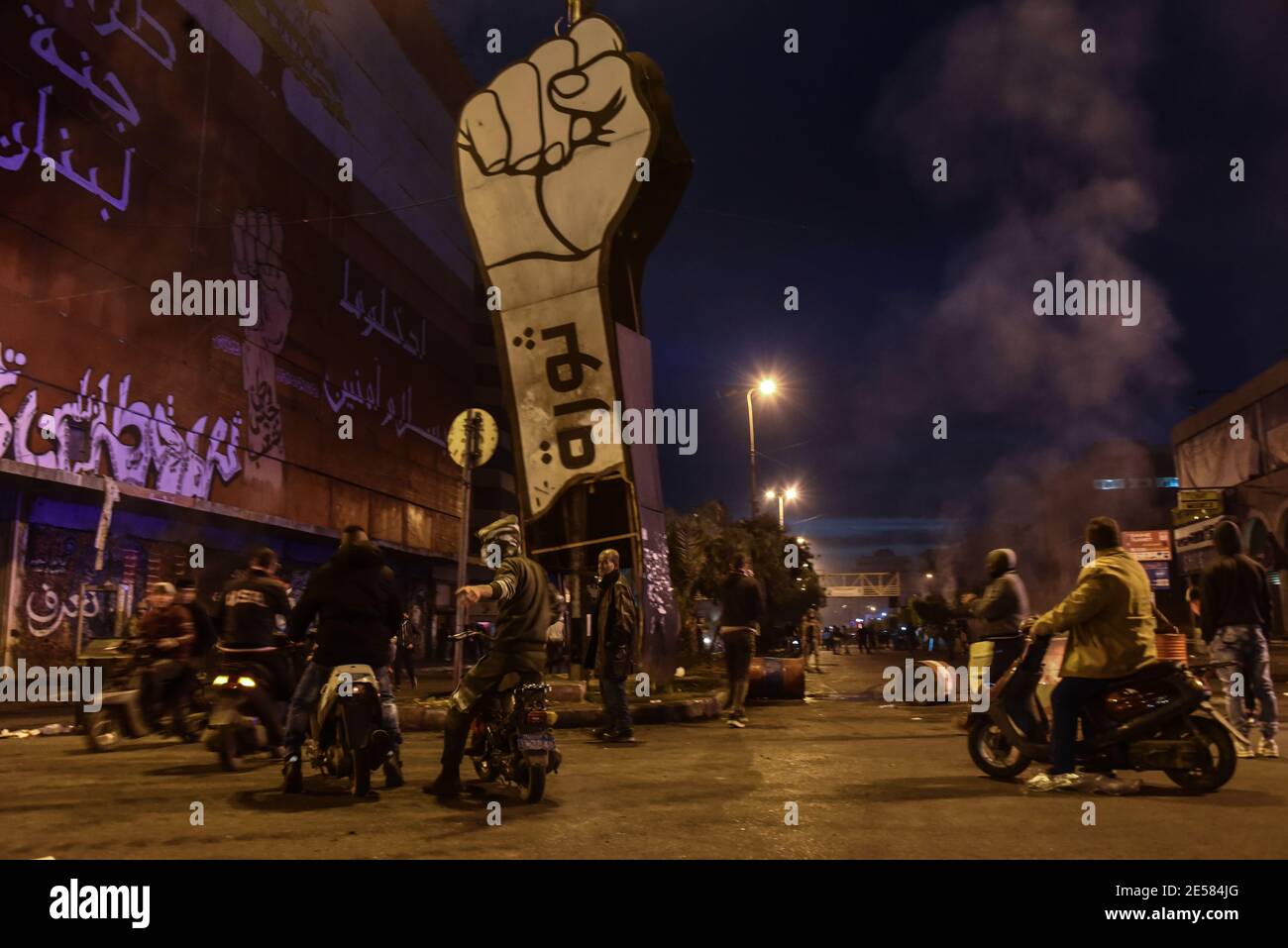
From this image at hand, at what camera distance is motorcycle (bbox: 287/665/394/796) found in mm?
5855

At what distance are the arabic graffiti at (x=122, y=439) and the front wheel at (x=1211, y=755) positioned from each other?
61.4 feet

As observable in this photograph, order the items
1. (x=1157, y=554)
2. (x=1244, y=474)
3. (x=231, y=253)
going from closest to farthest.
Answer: (x=231, y=253) → (x=1244, y=474) → (x=1157, y=554)

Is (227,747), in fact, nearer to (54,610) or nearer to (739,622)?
(739,622)

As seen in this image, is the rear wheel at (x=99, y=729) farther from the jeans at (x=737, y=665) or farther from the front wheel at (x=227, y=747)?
the jeans at (x=737, y=665)

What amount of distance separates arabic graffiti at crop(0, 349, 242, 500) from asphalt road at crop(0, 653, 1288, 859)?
12.2 meters

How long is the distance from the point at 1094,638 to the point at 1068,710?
18.4 inches

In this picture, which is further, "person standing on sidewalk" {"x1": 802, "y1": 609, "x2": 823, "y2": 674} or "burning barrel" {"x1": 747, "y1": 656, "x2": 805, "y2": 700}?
"person standing on sidewalk" {"x1": 802, "y1": 609, "x2": 823, "y2": 674}

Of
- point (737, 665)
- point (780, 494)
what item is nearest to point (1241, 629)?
point (737, 665)

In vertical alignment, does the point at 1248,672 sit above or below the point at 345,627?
below

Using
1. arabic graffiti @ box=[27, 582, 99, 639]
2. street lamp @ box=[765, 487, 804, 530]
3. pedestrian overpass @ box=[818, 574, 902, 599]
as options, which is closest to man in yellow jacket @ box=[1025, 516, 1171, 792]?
arabic graffiti @ box=[27, 582, 99, 639]

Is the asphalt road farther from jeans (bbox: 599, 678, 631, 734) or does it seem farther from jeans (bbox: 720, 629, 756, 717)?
jeans (bbox: 720, 629, 756, 717)

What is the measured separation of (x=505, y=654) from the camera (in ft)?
19.4
